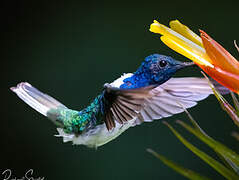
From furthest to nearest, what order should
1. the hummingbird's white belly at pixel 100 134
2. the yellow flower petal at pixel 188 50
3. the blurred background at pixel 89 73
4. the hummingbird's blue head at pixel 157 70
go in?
the blurred background at pixel 89 73, the hummingbird's white belly at pixel 100 134, the hummingbird's blue head at pixel 157 70, the yellow flower petal at pixel 188 50

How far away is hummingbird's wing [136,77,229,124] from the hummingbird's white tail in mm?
345

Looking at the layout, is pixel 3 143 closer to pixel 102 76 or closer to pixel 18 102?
pixel 18 102

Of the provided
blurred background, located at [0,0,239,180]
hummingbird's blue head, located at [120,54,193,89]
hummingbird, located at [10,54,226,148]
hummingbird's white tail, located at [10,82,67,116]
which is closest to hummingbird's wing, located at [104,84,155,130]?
hummingbird, located at [10,54,226,148]


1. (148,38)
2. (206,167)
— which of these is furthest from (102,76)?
(206,167)

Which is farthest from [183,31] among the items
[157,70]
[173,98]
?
[173,98]

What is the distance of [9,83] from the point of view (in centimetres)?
285

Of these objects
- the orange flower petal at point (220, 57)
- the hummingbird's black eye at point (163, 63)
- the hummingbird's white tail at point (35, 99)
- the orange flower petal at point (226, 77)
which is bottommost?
the orange flower petal at point (226, 77)

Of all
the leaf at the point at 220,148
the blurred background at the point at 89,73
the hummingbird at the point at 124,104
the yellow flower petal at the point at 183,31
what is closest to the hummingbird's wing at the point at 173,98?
the hummingbird at the point at 124,104

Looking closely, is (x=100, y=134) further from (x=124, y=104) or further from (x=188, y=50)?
(x=188, y=50)

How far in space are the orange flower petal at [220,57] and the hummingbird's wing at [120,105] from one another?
20cm

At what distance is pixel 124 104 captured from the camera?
1152 millimetres

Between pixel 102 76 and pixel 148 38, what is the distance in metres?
0.52

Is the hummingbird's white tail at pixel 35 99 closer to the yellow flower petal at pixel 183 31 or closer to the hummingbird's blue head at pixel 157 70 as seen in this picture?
the hummingbird's blue head at pixel 157 70

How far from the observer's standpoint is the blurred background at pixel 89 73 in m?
2.55
